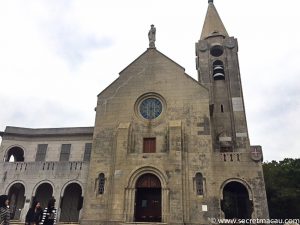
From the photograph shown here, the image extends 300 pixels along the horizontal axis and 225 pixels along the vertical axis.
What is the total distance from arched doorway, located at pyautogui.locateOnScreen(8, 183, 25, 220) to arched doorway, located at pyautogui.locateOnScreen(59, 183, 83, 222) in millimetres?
4428

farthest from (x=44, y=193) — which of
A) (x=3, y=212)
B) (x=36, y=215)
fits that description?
(x=3, y=212)

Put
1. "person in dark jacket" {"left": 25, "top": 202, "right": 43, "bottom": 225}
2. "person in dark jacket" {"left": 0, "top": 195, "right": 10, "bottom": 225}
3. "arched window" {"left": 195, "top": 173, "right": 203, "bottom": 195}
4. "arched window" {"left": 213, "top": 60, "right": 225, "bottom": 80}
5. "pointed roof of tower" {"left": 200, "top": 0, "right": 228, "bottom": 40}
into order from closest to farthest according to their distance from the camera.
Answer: "person in dark jacket" {"left": 0, "top": 195, "right": 10, "bottom": 225} → "person in dark jacket" {"left": 25, "top": 202, "right": 43, "bottom": 225} → "arched window" {"left": 195, "top": 173, "right": 203, "bottom": 195} → "arched window" {"left": 213, "top": 60, "right": 225, "bottom": 80} → "pointed roof of tower" {"left": 200, "top": 0, "right": 228, "bottom": 40}

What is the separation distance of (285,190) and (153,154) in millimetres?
20420

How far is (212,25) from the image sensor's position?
1310 inches

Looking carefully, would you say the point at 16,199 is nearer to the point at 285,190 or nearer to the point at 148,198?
the point at 148,198

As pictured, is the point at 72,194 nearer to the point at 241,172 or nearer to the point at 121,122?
the point at 121,122

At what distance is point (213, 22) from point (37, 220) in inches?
1172

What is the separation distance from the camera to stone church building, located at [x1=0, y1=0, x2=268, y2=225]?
21.0 meters

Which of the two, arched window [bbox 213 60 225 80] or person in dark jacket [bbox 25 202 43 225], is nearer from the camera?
person in dark jacket [bbox 25 202 43 225]

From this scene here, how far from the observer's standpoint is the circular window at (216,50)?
Answer: 1208 inches

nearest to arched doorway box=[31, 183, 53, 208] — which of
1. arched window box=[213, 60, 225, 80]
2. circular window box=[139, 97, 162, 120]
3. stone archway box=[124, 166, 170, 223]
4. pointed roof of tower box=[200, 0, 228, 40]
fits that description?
stone archway box=[124, 166, 170, 223]

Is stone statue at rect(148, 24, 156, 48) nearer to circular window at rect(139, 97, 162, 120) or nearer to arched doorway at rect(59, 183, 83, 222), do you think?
circular window at rect(139, 97, 162, 120)

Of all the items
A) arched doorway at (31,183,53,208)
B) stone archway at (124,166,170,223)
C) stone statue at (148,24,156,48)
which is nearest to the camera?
stone archway at (124,166,170,223)

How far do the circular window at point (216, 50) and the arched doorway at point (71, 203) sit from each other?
2036cm
